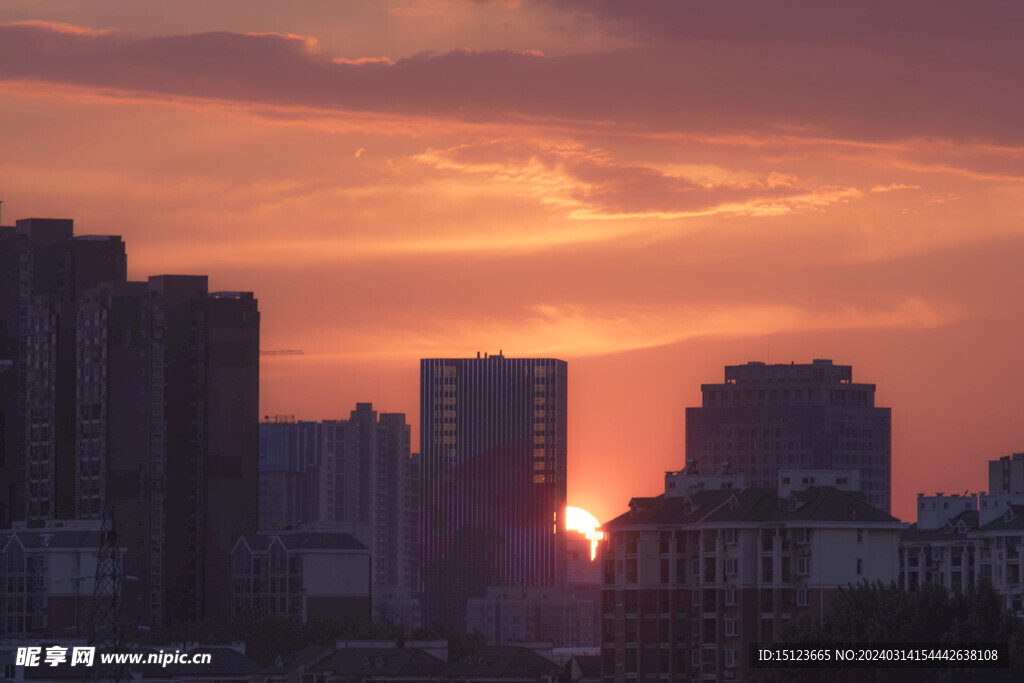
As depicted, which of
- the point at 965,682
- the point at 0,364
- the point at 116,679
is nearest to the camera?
the point at 0,364

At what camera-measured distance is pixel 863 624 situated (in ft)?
623

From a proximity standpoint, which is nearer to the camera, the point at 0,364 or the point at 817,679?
the point at 0,364

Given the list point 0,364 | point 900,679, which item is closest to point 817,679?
point 900,679

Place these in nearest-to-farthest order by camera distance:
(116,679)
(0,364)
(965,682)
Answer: (0,364)
(965,682)
(116,679)

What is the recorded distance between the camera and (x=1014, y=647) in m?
185

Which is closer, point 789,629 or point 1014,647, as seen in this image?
point 1014,647

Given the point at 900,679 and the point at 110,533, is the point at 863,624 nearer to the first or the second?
the point at 900,679

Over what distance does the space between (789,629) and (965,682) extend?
22004 mm

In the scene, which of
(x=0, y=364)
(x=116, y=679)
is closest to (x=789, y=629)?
(x=116, y=679)

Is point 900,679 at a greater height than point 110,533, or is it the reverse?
point 110,533

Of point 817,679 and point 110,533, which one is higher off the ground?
point 110,533

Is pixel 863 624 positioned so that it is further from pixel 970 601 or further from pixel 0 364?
pixel 0 364

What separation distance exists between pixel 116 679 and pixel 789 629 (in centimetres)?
5646

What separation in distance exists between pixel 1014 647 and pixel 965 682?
27.4 feet
